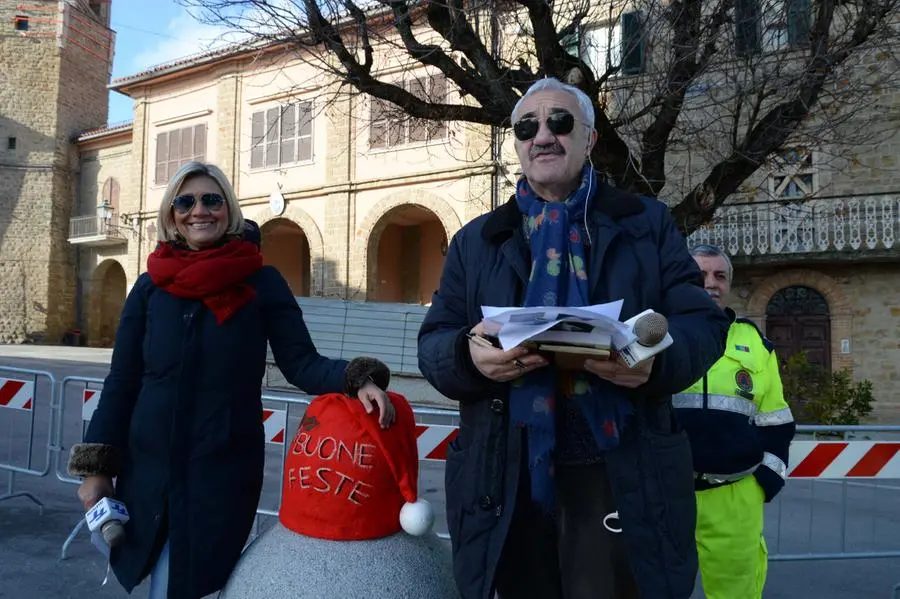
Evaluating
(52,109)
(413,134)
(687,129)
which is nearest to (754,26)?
(687,129)

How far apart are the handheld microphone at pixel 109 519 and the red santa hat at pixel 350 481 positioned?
1.85 ft

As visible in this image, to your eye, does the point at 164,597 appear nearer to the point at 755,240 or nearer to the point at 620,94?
the point at 620,94

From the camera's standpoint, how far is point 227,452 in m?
2.18

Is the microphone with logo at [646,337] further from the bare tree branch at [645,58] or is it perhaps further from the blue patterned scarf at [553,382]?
the bare tree branch at [645,58]

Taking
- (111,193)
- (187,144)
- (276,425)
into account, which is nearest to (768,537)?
(276,425)

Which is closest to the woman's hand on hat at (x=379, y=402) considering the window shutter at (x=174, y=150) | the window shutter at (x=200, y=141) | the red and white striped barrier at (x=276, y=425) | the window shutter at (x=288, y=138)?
the red and white striped barrier at (x=276, y=425)

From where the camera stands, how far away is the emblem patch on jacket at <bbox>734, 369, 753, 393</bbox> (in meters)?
2.84

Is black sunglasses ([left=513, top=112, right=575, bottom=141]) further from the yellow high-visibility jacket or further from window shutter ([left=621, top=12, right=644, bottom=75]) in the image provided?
window shutter ([left=621, top=12, right=644, bottom=75])

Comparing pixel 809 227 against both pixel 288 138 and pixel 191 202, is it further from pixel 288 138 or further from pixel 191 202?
pixel 191 202

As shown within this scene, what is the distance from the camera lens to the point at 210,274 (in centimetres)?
218

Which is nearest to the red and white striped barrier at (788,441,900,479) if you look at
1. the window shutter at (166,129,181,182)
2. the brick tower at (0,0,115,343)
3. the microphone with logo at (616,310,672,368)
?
the microphone with logo at (616,310,672,368)

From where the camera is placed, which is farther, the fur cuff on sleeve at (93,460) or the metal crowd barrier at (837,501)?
the metal crowd barrier at (837,501)

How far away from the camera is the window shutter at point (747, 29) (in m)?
7.75

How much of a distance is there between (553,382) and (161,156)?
23.7 meters
